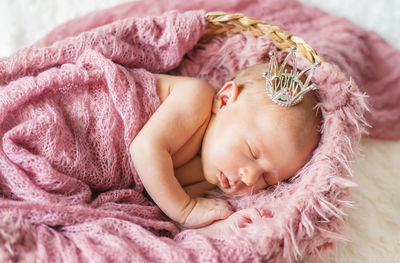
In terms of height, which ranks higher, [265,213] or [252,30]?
[252,30]

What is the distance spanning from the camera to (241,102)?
1.17m

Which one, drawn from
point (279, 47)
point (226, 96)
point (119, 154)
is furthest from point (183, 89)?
point (279, 47)

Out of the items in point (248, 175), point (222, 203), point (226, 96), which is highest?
point (226, 96)

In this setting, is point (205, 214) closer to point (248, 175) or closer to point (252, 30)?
point (248, 175)

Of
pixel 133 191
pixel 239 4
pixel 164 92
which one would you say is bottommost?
pixel 133 191

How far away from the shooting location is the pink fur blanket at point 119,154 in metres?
0.93

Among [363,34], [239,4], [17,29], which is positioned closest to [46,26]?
[17,29]

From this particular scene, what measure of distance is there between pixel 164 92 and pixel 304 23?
32.2 inches

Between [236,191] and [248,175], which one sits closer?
[248,175]

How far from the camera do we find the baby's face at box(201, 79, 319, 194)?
43.7 inches

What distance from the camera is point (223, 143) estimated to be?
115cm

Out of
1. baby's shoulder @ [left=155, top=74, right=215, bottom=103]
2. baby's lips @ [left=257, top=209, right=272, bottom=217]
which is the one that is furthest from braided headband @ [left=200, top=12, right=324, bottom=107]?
baby's lips @ [left=257, top=209, right=272, bottom=217]

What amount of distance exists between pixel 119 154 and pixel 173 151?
6.8 inches

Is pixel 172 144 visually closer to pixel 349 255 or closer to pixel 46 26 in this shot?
pixel 349 255
